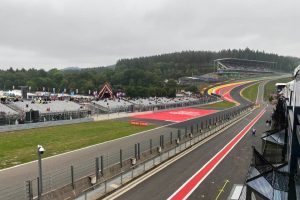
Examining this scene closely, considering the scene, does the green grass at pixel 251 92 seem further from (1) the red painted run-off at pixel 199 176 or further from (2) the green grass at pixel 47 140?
(1) the red painted run-off at pixel 199 176

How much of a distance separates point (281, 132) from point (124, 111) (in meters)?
50.4

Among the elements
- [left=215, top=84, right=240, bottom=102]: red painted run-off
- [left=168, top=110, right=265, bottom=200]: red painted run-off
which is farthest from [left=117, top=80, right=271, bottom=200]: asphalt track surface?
[left=215, top=84, right=240, bottom=102]: red painted run-off

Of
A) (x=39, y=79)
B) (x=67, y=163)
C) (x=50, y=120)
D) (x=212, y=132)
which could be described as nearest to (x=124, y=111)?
(x=50, y=120)

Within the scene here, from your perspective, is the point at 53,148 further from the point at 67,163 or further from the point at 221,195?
the point at 221,195

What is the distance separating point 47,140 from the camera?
37.4m

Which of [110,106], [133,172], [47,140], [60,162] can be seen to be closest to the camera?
[133,172]

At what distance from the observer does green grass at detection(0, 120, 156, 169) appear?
29266mm

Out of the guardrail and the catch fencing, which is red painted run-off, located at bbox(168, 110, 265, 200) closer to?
the guardrail

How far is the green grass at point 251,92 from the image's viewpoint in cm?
13750

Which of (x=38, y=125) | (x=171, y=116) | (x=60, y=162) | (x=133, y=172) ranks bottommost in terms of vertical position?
(x=171, y=116)

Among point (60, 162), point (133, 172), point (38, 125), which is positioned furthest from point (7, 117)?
point (133, 172)

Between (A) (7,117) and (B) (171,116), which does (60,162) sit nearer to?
(A) (7,117)

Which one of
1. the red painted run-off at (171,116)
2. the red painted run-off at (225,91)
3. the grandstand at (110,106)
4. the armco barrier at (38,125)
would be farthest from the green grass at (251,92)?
the armco barrier at (38,125)

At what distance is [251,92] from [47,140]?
129373 mm
